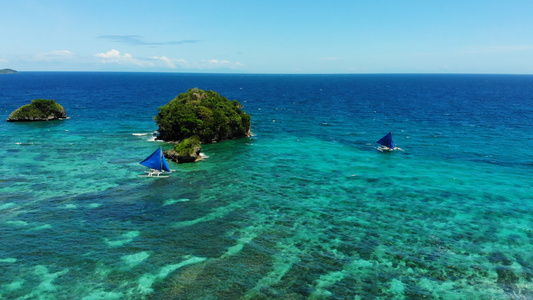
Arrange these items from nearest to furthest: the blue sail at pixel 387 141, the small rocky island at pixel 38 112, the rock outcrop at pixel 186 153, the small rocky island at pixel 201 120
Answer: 1. the rock outcrop at pixel 186 153
2. the blue sail at pixel 387 141
3. the small rocky island at pixel 201 120
4. the small rocky island at pixel 38 112

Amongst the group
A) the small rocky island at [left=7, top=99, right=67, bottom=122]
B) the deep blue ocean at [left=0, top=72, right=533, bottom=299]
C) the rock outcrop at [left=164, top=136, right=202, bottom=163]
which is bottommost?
the deep blue ocean at [left=0, top=72, right=533, bottom=299]

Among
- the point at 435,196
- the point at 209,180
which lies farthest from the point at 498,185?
the point at 209,180

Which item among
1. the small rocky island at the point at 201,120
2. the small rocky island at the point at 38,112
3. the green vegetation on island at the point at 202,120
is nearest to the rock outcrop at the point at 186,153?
the small rocky island at the point at 201,120

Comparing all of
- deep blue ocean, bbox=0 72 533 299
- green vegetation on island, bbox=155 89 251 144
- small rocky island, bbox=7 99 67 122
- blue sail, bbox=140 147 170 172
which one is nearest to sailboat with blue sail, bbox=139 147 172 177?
blue sail, bbox=140 147 170 172

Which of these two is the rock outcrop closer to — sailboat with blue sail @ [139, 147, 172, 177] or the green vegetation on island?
sailboat with blue sail @ [139, 147, 172, 177]

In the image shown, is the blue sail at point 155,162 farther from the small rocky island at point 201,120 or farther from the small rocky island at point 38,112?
the small rocky island at point 38,112
